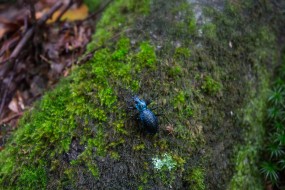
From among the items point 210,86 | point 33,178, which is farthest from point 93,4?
point 33,178

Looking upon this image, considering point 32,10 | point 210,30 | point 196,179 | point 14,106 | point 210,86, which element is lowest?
point 196,179

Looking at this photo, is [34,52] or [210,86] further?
[34,52]

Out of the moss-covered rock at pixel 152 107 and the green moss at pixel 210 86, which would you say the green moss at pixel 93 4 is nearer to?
the moss-covered rock at pixel 152 107

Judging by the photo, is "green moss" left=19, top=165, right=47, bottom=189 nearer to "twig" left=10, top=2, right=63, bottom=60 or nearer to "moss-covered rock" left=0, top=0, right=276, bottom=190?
"moss-covered rock" left=0, top=0, right=276, bottom=190

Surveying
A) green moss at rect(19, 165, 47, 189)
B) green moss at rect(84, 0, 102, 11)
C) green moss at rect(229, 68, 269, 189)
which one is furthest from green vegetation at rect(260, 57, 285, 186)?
green moss at rect(84, 0, 102, 11)

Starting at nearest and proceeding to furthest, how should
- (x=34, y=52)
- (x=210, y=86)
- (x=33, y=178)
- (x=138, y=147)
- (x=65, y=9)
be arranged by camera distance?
(x=33, y=178)
(x=138, y=147)
(x=210, y=86)
(x=34, y=52)
(x=65, y=9)

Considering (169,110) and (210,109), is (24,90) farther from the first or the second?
(210,109)

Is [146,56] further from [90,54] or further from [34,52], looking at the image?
[34,52]

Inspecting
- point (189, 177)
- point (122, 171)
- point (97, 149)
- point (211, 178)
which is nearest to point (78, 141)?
point (97, 149)
